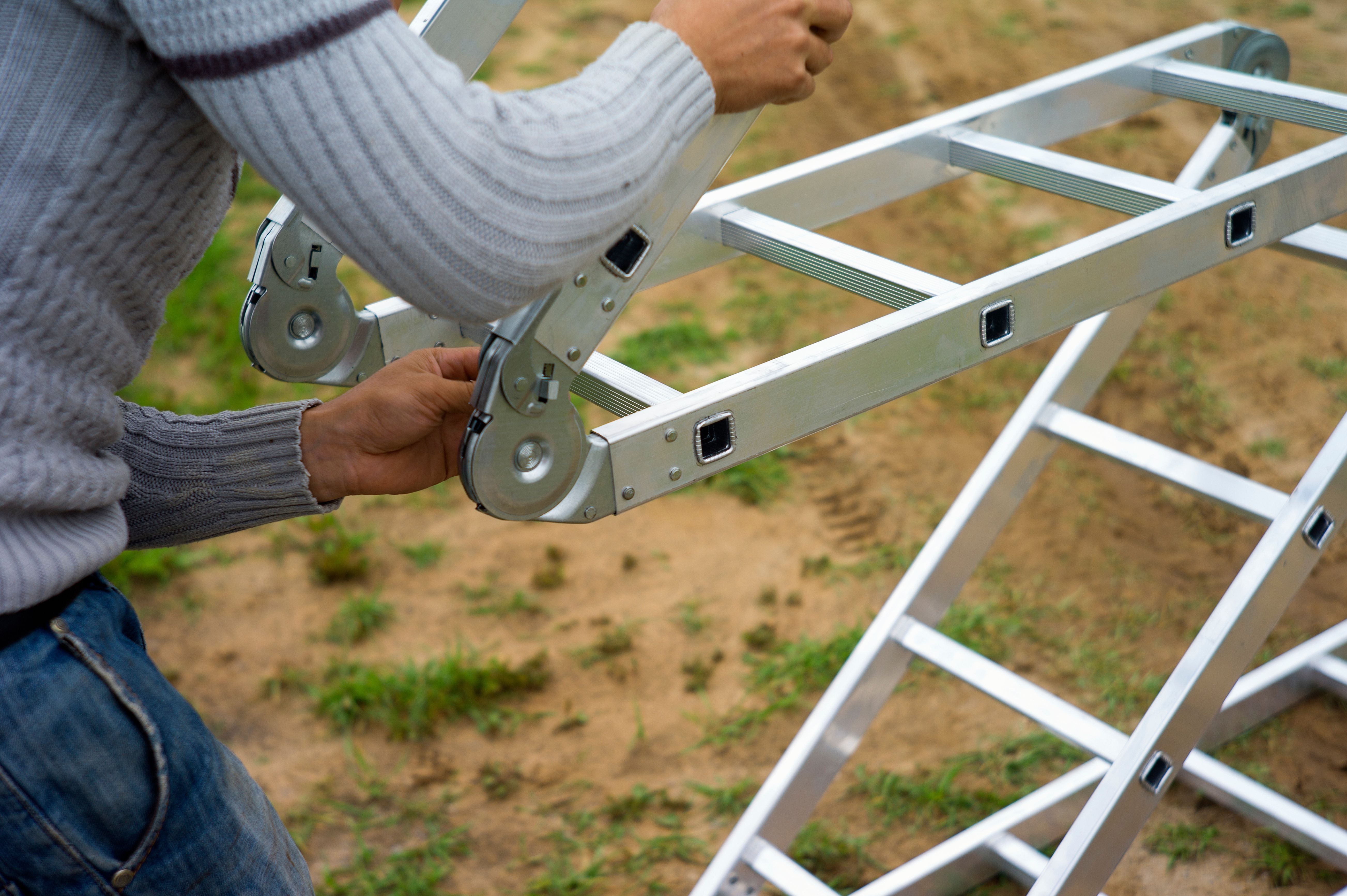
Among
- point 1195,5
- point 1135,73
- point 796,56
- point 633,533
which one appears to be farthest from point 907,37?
point 796,56

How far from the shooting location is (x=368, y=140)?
2.48 ft

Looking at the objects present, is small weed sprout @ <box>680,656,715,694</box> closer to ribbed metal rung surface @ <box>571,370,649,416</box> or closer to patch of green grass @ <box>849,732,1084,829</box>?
patch of green grass @ <box>849,732,1084,829</box>

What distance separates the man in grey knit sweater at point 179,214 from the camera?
750mm

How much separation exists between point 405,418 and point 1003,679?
1.11 metres

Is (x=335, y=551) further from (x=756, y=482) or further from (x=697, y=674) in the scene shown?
(x=756, y=482)

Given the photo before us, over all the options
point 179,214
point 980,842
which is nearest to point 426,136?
point 179,214

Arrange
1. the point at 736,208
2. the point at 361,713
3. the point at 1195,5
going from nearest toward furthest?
the point at 736,208, the point at 361,713, the point at 1195,5

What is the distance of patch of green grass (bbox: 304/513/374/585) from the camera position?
2.99 meters

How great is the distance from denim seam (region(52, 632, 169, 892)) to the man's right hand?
68 centimetres

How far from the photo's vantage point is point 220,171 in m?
0.94

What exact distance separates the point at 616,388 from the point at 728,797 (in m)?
1.40

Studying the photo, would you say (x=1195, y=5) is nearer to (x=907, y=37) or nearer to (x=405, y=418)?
(x=907, y=37)

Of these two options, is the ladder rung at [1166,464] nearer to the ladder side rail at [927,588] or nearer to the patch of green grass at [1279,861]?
the ladder side rail at [927,588]

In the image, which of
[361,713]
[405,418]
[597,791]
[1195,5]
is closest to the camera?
[405,418]
